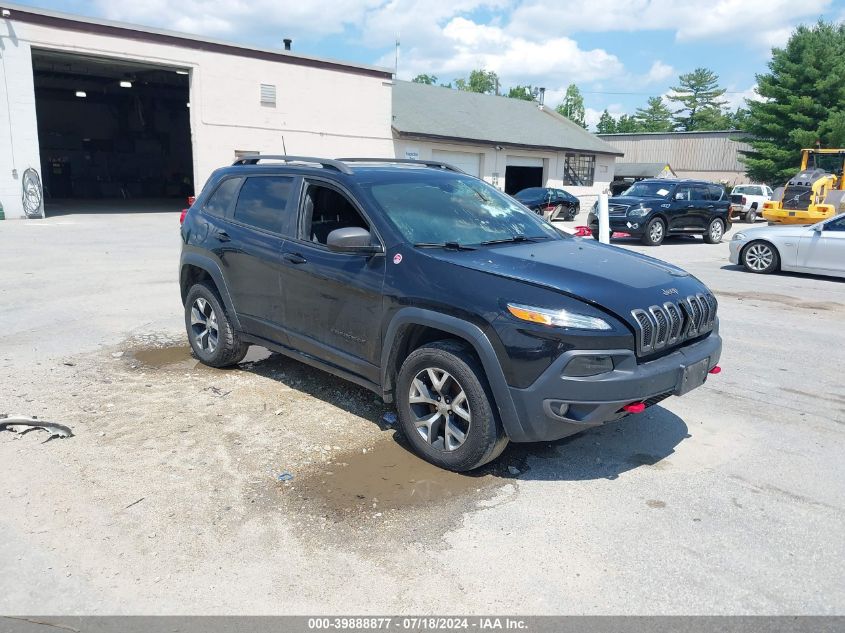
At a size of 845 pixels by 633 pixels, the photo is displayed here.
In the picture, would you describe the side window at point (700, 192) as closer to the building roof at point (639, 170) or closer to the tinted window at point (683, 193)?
the tinted window at point (683, 193)

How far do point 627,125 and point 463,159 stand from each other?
80.3 metres

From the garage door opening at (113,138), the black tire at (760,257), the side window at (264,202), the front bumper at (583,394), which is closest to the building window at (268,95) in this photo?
the garage door opening at (113,138)

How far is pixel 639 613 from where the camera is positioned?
285 centimetres

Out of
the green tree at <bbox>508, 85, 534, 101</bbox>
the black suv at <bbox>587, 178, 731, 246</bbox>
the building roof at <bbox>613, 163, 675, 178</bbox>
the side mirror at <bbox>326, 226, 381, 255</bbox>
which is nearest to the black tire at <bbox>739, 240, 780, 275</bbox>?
the black suv at <bbox>587, 178, 731, 246</bbox>

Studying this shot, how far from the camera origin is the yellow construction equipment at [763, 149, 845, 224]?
20719 mm

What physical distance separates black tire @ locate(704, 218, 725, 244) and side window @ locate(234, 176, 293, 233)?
1648 centimetres

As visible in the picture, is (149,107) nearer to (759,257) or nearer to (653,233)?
(653,233)

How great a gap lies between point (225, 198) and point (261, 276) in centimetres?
105

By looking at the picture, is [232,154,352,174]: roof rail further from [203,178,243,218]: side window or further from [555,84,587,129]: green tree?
[555,84,587,129]: green tree

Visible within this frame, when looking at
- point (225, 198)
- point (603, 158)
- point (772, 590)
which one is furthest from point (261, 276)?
point (603, 158)

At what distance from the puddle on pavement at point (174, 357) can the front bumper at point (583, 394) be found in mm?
3475

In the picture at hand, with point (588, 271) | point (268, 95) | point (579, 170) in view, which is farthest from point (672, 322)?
point (579, 170)

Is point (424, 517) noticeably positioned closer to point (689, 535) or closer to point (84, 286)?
point (689, 535)

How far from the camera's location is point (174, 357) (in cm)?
647
